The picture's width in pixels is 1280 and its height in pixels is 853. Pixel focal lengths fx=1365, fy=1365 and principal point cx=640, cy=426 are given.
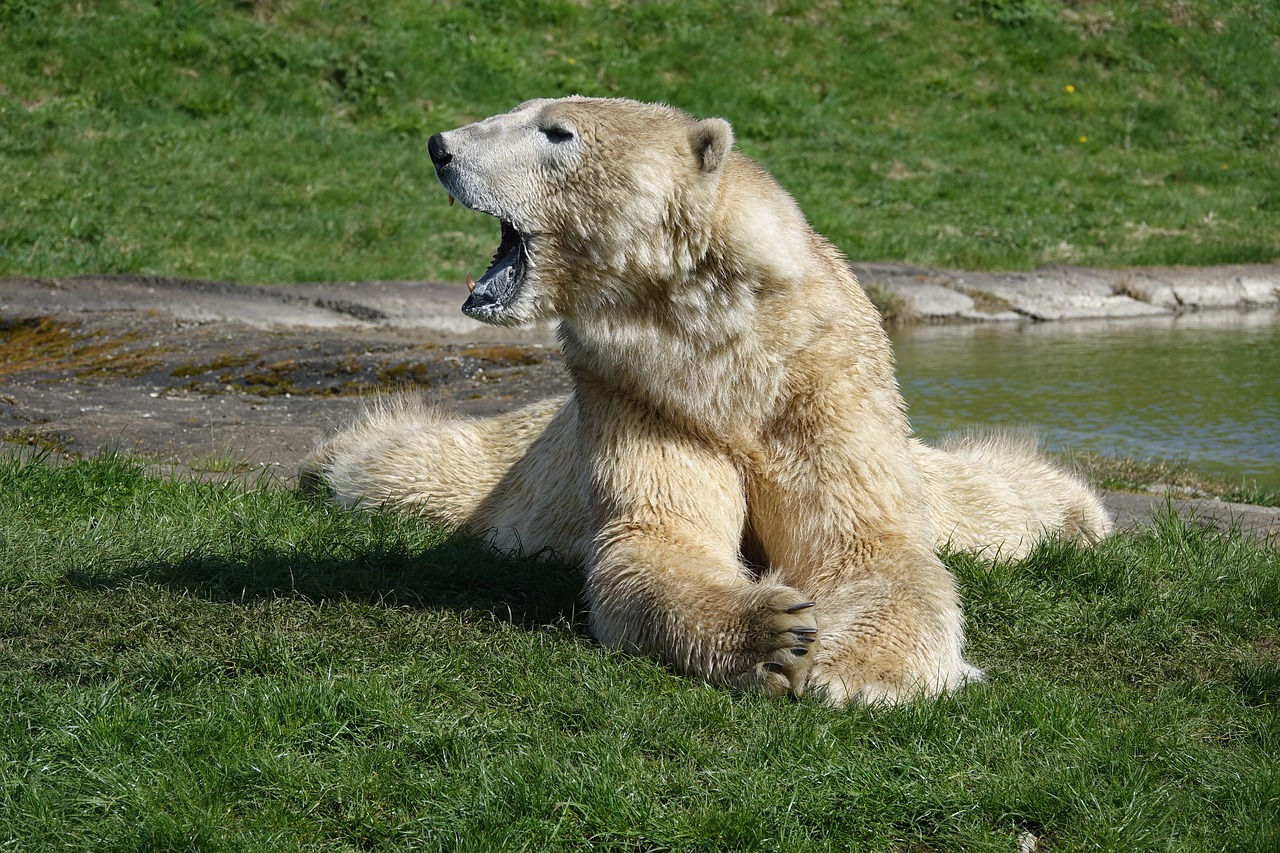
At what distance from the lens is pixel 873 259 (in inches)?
545

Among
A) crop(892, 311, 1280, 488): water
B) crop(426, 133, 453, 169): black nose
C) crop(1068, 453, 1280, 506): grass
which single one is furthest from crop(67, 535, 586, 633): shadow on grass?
crop(892, 311, 1280, 488): water

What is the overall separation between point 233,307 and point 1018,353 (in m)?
6.17

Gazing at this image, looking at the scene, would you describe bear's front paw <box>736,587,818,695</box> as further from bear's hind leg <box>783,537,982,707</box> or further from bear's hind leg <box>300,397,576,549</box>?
bear's hind leg <box>300,397,576,549</box>

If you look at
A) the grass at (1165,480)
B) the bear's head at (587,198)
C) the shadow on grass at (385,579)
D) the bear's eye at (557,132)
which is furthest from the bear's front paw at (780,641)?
the grass at (1165,480)

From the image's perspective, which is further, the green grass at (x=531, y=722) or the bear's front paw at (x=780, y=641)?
the bear's front paw at (x=780, y=641)

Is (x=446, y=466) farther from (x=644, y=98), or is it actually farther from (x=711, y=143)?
(x=644, y=98)

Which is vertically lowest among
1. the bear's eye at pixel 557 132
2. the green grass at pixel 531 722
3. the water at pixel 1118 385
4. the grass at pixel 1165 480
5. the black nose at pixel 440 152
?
the water at pixel 1118 385

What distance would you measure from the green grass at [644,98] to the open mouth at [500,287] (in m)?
8.54

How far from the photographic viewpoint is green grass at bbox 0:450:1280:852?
9.12 feet

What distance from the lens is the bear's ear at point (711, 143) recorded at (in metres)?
3.76

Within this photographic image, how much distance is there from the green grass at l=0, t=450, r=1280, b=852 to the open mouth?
0.86m

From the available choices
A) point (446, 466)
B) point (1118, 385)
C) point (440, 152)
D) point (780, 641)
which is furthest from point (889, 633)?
point (1118, 385)

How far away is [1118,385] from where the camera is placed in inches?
379

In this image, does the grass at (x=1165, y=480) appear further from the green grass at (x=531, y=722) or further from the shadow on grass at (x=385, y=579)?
the shadow on grass at (x=385, y=579)
